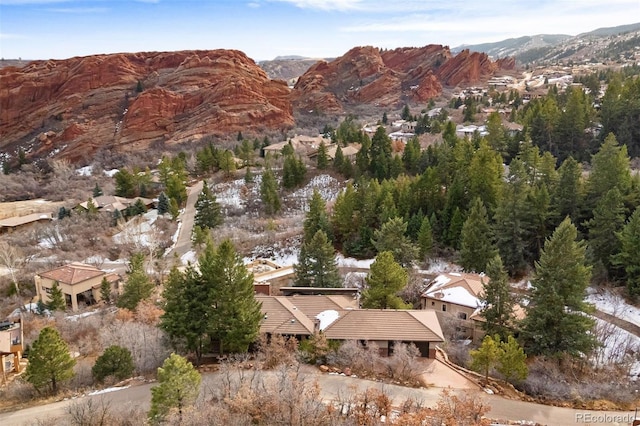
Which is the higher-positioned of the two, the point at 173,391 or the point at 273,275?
the point at 173,391

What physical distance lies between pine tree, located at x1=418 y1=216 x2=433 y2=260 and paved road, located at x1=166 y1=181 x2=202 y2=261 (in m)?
22.4

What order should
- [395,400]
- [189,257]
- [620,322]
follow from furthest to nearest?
1. [189,257]
2. [620,322]
3. [395,400]

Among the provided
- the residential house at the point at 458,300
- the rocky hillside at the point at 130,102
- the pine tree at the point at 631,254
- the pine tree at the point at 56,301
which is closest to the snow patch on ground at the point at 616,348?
the pine tree at the point at 631,254

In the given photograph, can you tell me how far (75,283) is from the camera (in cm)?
3578

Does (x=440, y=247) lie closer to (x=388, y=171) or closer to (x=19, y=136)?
(x=388, y=171)

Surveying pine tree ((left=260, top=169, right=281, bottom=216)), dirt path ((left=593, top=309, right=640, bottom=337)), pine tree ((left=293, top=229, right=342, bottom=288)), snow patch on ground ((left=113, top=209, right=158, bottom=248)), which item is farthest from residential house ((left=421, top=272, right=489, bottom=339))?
snow patch on ground ((left=113, top=209, right=158, bottom=248))

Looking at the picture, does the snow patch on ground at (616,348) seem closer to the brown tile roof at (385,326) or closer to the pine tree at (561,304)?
the pine tree at (561,304)

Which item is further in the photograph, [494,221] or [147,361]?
[494,221]

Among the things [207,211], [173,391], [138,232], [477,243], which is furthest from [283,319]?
[138,232]

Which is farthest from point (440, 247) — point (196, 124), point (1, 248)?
point (196, 124)

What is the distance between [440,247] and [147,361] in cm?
2682

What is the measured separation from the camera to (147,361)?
21.4 meters

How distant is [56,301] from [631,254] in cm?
3841

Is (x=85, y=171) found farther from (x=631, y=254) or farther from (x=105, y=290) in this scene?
(x=631, y=254)
